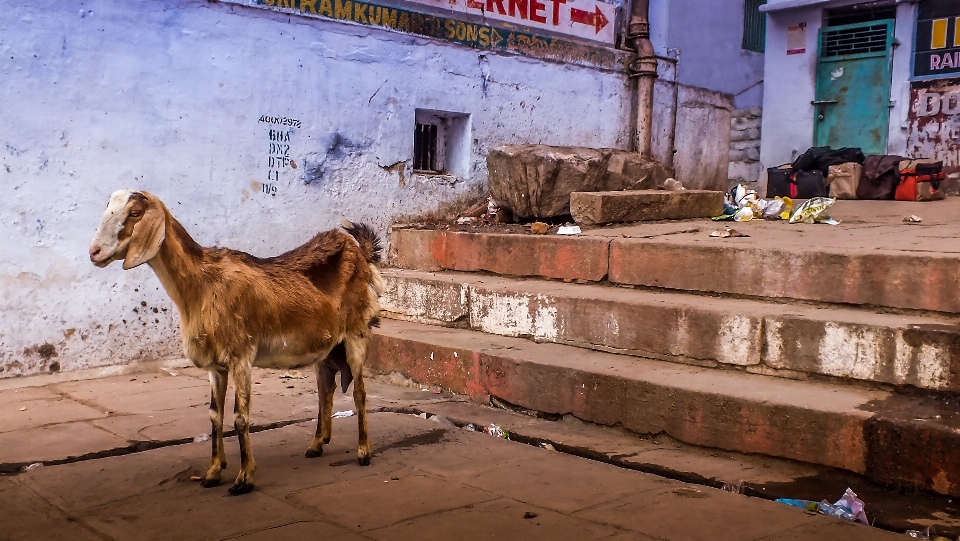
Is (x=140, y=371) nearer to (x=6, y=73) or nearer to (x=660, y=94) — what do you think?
(x=6, y=73)

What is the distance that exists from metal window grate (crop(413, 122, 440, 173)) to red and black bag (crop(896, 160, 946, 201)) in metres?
5.45

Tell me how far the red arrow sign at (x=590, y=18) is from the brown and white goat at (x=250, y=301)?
582 cm

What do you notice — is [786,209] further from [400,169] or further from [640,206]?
[400,169]

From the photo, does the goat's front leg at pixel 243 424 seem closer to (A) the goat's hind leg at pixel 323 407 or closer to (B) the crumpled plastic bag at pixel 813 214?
(A) the goat's hind leg at pixel 323 407

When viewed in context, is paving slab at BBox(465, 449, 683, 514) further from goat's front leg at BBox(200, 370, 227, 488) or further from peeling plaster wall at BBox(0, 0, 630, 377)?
peeling plaster wall at BBox(0, 0, 630, 377)

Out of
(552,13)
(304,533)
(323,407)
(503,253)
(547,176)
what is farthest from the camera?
(552,13)

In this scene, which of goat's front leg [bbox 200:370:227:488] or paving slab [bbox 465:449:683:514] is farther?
goat's front leg [bbox 200:370:227:488]

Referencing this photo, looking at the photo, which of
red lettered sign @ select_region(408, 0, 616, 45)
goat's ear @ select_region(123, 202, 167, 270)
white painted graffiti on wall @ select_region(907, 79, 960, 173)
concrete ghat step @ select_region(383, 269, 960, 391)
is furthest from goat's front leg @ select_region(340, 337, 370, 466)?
white painted graffiti on wall @ select_region(907, 79, 960, 173)

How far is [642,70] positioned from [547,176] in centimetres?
268

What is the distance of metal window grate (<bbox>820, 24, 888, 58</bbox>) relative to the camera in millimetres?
13695

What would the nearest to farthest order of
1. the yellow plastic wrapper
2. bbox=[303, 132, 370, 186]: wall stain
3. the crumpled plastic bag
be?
bbox=[303, 132, 370, 186]: wall stain < the crumpled plastic bag < the yellow plastic wrapper

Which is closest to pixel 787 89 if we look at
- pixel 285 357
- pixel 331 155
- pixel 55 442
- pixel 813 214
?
pixel 813 214

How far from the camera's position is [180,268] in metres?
3.57

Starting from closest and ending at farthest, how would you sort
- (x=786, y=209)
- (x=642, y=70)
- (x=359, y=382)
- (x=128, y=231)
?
1. (x=128, y=231)
2. (x=359, y=382)
3. (x=786, y=209)
4. (x=642, y=70)
